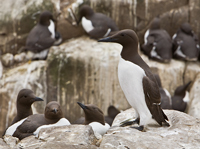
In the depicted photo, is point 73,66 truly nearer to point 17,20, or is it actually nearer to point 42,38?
point 42,38

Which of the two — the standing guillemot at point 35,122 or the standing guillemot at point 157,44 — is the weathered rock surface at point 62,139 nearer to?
the standing guillemot at point 35,122

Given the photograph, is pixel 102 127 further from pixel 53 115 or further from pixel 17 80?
pixel 17 80

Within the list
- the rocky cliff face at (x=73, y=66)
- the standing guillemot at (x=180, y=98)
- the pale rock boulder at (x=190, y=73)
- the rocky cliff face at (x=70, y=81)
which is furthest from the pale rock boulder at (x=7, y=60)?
the pale rock boulder at (x=190, y=73)

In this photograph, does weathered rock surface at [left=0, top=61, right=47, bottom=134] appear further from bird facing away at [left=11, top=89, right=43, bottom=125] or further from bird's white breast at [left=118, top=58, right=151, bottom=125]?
bird's white breast at [left=118, top=58, right=151, bottom=125]

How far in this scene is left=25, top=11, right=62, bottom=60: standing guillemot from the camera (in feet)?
31.0

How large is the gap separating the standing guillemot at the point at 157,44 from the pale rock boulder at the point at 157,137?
16.9ft

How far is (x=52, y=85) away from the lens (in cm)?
925

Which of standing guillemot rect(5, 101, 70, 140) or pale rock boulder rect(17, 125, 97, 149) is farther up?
pale rock boulder rect(17, 125, 97, 149)

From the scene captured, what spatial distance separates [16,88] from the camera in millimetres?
9156

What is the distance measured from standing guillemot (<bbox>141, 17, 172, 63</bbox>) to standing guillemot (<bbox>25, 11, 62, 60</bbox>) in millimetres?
2320

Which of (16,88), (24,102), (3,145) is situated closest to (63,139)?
(3,145)

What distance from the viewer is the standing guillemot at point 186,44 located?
1018 cm

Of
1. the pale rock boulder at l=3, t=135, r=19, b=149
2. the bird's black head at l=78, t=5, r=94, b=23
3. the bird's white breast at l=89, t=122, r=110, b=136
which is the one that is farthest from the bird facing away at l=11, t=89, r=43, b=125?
the bird's black head at l=78, t=5, r=94, b=23

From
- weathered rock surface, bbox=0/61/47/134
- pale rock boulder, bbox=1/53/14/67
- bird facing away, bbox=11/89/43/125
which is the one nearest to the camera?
bird facing away, bbox=11/89/43/125
